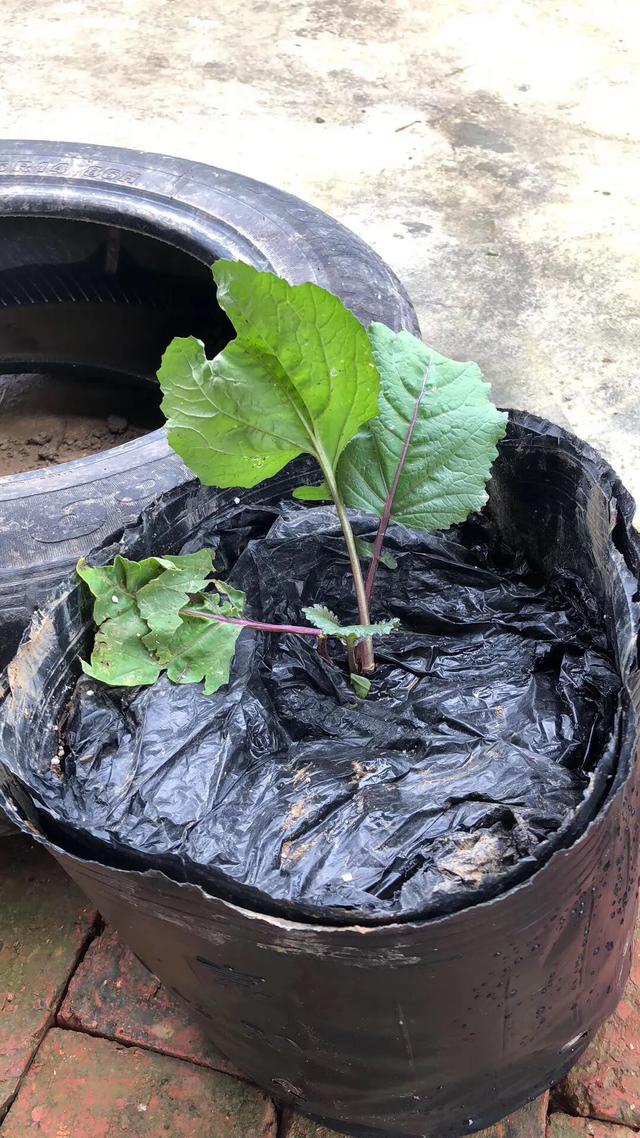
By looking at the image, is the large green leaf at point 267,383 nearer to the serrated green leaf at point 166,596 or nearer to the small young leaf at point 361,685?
the serrated green leaf at point 166,596

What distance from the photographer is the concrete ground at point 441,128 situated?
2.42 m

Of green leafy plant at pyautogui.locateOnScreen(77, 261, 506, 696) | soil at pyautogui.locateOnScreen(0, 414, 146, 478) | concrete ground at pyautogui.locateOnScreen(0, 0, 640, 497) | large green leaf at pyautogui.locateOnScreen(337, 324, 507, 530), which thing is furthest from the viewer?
concrete ground at pyautogui.locateOnScreen(0, 0, 640, 497)

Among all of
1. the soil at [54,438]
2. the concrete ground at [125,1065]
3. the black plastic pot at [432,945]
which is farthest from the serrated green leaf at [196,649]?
the soil at [54,438]

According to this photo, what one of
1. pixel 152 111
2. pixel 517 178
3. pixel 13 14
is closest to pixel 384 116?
pixel 517 178

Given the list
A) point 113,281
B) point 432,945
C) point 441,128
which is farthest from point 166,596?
point 441,128

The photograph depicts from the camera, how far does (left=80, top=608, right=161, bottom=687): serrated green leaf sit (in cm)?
98

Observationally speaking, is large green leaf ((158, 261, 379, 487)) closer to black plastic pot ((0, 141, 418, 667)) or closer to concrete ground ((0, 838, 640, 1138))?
black plastic pot ((0, 141, 418, 667))

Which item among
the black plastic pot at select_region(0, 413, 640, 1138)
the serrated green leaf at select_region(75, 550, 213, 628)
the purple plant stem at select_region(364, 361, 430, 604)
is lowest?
the black plastic pot at select_region(0, 413, 640, 1138)

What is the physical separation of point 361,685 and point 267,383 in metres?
0.37

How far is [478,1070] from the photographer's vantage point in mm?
960

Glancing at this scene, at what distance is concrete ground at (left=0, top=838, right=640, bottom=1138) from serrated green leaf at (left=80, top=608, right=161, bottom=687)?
1.89 ft

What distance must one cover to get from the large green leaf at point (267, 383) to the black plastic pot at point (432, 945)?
163 mm

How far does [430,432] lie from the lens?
39.6 inches

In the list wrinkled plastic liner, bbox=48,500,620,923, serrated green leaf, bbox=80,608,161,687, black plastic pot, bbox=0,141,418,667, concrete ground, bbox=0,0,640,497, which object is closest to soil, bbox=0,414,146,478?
black plastic pot, bbox=0,141,418,667
